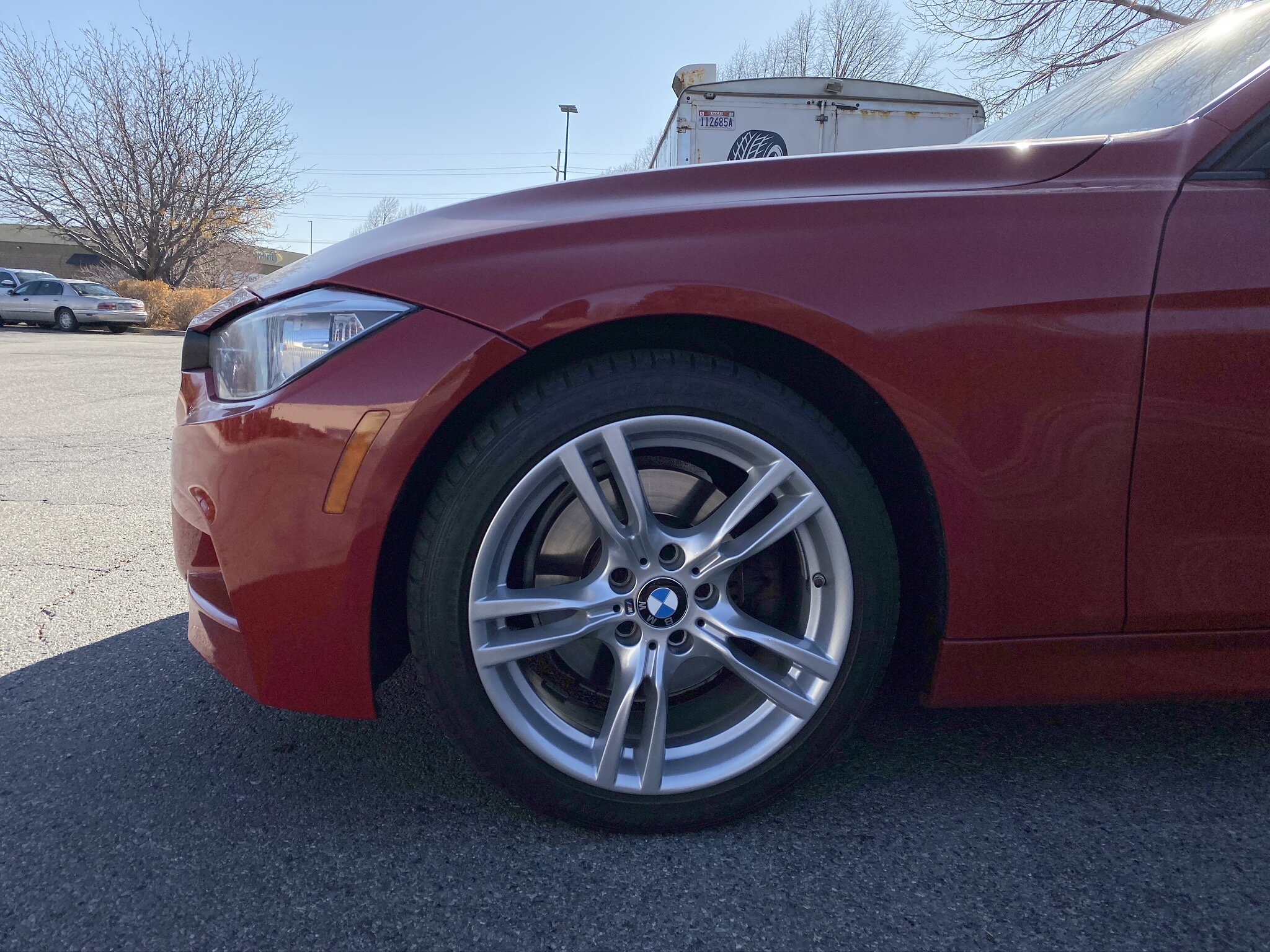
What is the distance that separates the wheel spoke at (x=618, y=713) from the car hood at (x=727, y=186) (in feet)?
2.63

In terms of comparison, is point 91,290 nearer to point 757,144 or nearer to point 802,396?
point 757,144

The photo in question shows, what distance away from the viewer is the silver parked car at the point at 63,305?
74.6ft

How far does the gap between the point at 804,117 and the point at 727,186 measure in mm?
7750

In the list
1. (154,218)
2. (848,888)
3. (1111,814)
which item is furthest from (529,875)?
(154,218)

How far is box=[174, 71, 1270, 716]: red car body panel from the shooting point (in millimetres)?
1473

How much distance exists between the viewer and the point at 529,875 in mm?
1463

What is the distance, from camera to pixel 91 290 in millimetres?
23031

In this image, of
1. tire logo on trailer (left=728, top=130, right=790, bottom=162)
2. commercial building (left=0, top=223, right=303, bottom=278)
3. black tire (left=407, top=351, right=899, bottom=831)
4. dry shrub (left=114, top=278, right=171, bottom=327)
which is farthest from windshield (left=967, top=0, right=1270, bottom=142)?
commercial building (left=0, top=223, right=303, bottom=278)

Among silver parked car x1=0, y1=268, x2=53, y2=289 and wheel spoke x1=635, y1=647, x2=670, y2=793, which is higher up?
silver parked car x1=0, y1=268, x2=53, y2=289

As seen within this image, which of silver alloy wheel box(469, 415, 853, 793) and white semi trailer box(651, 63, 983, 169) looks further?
white semi trailer box(651, 63, 983, 169)

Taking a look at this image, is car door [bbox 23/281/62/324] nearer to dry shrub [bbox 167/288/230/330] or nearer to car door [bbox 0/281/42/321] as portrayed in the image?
car door [bbox 0/281/42/321]

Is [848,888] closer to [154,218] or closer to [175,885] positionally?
[175,885]

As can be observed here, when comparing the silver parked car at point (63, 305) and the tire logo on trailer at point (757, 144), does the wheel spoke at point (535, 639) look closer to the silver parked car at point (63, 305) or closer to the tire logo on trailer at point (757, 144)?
the tire logo on trailer at point (757, 144)

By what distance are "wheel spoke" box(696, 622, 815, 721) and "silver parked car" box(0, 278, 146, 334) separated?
85.2ft
